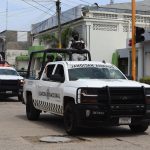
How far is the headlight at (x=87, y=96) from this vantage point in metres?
11.1

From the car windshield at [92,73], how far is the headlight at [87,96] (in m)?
1.24

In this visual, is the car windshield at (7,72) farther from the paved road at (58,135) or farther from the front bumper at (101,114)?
the front bumper at (101,114)

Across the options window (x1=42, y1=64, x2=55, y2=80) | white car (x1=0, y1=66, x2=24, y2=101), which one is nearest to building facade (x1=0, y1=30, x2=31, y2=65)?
white car (x1=0, y1=66, x2=24, y2=101)

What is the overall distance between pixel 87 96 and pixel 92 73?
1.64 m

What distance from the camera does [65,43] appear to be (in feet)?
146

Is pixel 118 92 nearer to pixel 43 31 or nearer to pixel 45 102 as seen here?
pixel 45 102

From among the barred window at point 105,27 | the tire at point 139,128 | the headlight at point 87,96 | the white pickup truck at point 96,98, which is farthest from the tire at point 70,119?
the barred window at point 105,27

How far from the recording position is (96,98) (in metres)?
11.1

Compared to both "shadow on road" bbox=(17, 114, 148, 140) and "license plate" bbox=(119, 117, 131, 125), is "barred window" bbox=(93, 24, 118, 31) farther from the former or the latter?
"license plate" bbox=(119, 117, 131, 125)

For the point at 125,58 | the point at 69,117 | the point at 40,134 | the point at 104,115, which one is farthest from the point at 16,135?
the point at 125,58

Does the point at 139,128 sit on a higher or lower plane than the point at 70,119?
lower

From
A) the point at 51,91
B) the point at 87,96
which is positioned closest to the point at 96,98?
the point at 87,96

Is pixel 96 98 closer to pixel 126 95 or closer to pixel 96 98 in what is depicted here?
pixel 96 98

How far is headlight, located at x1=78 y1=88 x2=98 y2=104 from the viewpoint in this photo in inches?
436
